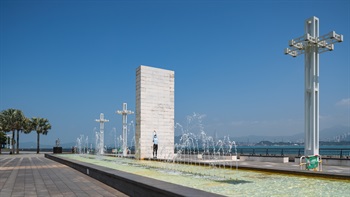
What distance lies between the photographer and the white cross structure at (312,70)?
11.8 metres

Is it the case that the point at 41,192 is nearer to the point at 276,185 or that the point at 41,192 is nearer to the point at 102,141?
the point at 276,185

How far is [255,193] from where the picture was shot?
5.97m

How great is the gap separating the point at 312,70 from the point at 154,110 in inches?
383

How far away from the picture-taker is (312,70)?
12.0m

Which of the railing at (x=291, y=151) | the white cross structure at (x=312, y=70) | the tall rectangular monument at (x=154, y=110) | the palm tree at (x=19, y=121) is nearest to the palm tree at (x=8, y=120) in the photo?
the palm tree at (x=19, y=121)

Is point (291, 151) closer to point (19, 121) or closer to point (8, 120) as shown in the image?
point (19, 121)

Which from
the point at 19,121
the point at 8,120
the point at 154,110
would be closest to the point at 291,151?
the point at 154,110

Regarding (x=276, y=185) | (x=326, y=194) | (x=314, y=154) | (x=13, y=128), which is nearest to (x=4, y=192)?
(x=276, y=185)

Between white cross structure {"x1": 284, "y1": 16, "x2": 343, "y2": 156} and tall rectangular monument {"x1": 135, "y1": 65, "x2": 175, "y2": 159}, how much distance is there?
29.6 ft

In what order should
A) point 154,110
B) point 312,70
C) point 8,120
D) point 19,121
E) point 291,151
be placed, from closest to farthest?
1. point 312,70
2. point 154,110
3. point 291,151
4. point 8,120
5. point 19,121

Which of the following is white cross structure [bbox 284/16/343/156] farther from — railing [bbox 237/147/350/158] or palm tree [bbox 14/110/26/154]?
palm tree [bbox 14/110/26/154]

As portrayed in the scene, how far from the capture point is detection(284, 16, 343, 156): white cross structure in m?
11.8

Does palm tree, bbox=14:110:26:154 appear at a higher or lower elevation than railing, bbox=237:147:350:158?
higher

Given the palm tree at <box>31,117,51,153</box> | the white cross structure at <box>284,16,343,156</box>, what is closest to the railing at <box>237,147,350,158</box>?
the white cross structure at <box>284,16,343,156</box>
